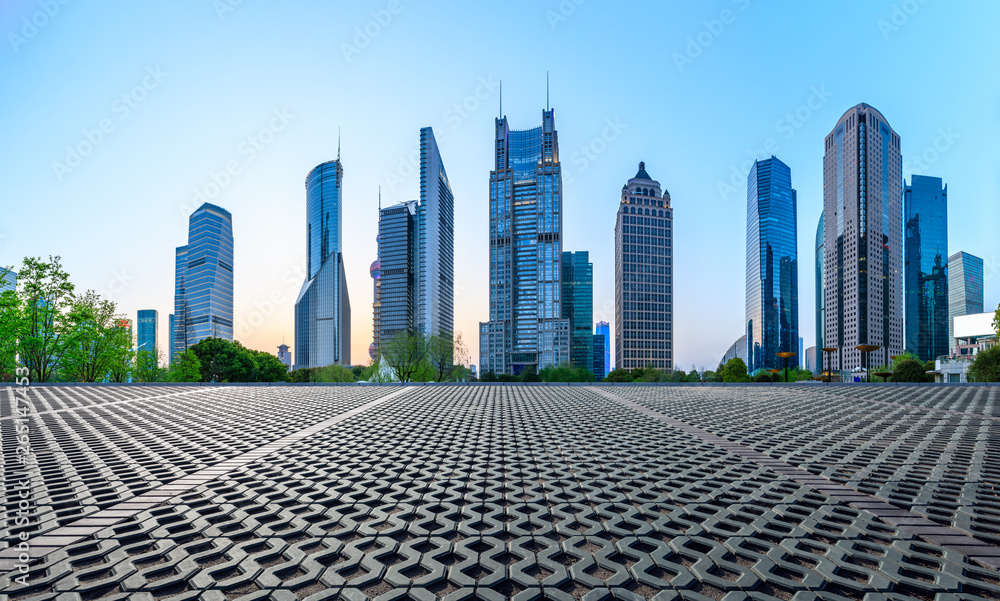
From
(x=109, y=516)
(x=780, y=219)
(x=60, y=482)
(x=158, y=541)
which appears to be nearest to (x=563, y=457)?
(x=158, y=541)

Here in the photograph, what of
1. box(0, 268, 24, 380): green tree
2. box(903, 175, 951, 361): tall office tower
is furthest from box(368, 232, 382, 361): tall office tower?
box(903, 175, 951, 361): tall office tower

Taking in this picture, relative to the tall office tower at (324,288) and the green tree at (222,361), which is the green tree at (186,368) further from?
the tall office tower at (324,288)

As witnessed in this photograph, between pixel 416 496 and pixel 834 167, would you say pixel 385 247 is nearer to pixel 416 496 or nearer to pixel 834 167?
pixel 834 167

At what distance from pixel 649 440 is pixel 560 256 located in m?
135

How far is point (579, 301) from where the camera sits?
17050cm

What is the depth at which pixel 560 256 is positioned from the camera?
456 feet

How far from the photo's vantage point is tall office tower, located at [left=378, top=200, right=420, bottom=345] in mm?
148000

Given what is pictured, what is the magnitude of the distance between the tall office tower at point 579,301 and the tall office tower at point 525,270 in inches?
713

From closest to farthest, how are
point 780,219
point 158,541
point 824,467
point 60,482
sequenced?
point 158,541, point 60,482, point 824,467, point 780,219

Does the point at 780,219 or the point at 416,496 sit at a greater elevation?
the point at 780,219

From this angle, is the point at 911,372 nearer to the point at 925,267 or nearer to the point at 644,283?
the point at 644,283

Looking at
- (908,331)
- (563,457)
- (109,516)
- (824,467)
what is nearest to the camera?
(109,516)

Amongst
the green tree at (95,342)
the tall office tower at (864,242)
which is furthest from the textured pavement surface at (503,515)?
the tall office tower at (864,242)

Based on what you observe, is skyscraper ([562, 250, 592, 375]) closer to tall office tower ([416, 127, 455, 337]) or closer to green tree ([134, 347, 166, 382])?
tall office tower ([416, 127, 455, 337])
